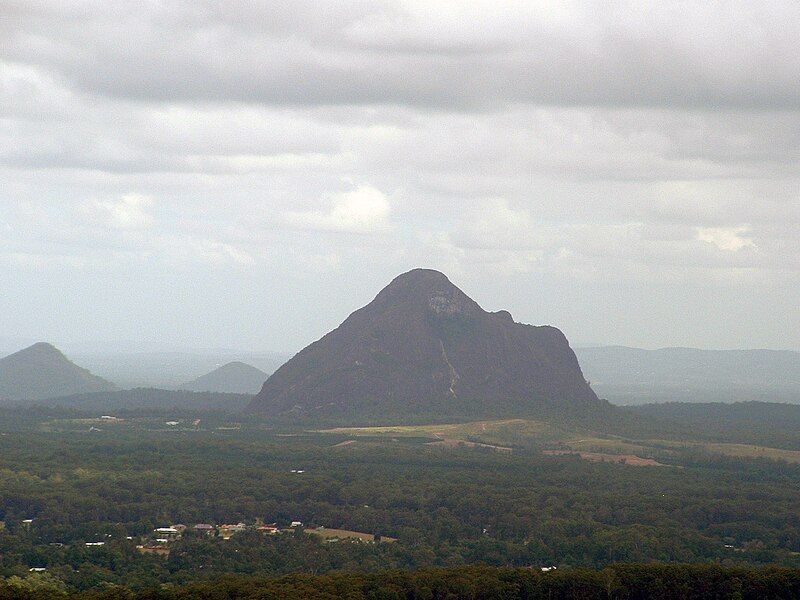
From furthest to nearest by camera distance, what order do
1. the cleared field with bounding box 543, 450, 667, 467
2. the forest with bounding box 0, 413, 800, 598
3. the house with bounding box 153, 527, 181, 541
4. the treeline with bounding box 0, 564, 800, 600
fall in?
1. the cleared field with bounding box 543, 450, 667, 467
2. the house with bounding box 153, 527, 181, 541
3. the forest with bounding box 0, 413, 800, 598
4. the treeline with bounding box 0, 564, 800, 600

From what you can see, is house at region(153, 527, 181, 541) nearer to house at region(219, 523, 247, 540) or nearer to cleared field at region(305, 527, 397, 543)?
house at region(219, 523, 247, 540)

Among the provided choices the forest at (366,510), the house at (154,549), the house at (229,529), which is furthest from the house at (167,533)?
the house at (154,549)

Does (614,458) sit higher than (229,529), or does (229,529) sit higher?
(614,458)

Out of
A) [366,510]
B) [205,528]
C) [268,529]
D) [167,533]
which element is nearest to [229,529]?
[205,528]

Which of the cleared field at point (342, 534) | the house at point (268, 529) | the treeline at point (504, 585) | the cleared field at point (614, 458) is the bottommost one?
the treeline at point (504, 585)

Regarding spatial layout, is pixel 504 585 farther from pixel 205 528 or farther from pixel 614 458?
pixel 614 458

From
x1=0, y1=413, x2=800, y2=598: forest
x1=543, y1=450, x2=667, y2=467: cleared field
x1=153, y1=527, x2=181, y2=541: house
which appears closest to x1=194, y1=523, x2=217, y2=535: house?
x1=0, y1=413, x2=800, y2=598: forest

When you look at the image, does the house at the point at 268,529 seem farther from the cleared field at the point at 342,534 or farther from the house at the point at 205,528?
the house at the point at 205,528

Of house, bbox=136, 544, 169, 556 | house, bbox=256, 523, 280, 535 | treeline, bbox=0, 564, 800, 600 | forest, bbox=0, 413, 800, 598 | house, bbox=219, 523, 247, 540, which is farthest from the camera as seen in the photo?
house, bbox=256, 523, 280, 535
